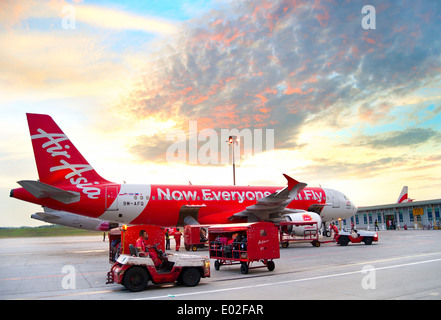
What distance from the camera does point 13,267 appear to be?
59.7 ft

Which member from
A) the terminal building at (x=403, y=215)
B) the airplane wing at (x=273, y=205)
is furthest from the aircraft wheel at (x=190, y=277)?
the terminal building at (x=403, y=215)

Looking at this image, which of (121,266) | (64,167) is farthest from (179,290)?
(64,167)

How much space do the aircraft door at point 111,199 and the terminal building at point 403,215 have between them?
46224 millimetres

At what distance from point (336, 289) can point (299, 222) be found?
16898 millimetres

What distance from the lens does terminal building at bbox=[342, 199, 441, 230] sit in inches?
2242

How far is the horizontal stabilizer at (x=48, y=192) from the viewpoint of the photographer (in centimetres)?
2125

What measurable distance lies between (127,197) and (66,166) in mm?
4805

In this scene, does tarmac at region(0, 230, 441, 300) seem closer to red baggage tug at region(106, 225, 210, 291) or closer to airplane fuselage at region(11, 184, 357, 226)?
red baggage tug at region(106, 225, 210, 291)

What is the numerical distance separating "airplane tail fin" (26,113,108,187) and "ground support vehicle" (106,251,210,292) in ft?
50.4

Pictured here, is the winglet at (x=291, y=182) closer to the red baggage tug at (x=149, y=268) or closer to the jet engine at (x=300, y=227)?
the jet engine at (x=300, y=227)

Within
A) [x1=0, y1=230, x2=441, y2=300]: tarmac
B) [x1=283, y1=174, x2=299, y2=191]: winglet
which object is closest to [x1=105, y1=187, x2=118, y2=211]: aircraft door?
[x1=0, y1=230, x2=441, y2=300]: tarmac

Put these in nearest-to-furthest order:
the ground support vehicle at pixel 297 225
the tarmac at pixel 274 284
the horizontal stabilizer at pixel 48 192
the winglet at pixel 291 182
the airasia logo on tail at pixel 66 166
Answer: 1. the tarmac at pixel 274 284
2. the horizontal stabilizer at pixel 48 192
3. the airasia logo on tail at pixel 66 166
4. the winglet at pixel 291 182
5. the ground support vehicle at pixel 297 225

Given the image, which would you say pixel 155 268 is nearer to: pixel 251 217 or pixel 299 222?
pixel 299 222

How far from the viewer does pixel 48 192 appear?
22.7m
